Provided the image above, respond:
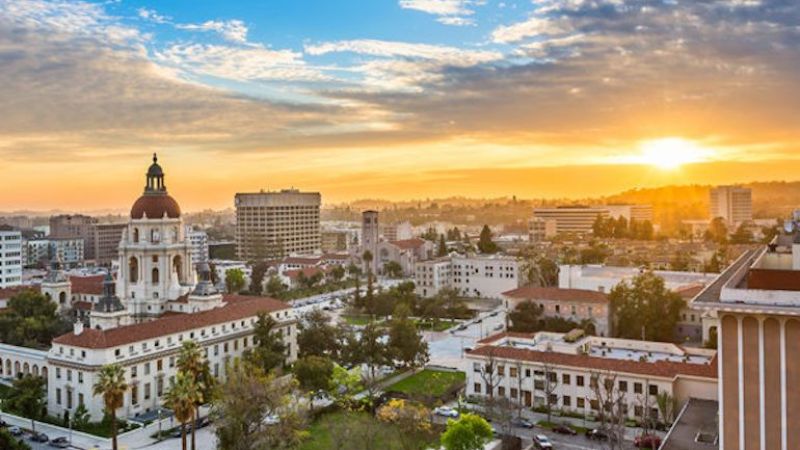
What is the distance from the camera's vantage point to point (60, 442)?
36.5 meters

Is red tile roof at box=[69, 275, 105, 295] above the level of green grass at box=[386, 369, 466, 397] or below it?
above

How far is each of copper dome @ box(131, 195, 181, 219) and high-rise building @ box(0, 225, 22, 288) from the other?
44.3m

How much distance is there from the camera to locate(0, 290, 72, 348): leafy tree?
5409 centimetres

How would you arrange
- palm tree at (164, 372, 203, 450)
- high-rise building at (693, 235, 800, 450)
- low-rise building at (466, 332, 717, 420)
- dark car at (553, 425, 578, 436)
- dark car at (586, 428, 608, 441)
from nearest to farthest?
high-rise building at (693, 235, 800, 450), palm tree at (164, 372, 203, 450), dark car at (586, 428, 608, 441), dark car at (553, 425, 578, 436), low-rise building at (466, 332, 717, 420)

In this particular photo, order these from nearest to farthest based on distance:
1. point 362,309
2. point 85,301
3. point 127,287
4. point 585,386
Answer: point 585,386
point 127,287
point 85,301
point 362,309

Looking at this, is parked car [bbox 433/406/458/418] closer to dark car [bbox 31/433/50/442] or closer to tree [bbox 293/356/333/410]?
tree [bbox 293/356/333/410]

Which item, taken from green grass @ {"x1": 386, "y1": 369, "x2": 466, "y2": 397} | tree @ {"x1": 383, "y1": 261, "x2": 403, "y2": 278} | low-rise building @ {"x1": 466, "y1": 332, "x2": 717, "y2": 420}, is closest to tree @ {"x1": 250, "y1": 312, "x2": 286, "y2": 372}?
green grass @ {"x1": 386, "y1": 369, "x2": 466, "y2": 397}

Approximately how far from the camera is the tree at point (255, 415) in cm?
3200

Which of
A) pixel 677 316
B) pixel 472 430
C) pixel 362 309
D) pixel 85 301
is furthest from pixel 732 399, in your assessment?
pixel 85 301

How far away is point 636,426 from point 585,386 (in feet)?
12.0

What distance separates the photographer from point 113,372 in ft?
105

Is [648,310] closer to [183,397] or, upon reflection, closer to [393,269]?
[183,397]

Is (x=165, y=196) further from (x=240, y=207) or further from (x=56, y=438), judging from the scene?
(x=240, y=207)

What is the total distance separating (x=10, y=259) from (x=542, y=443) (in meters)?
86.1
